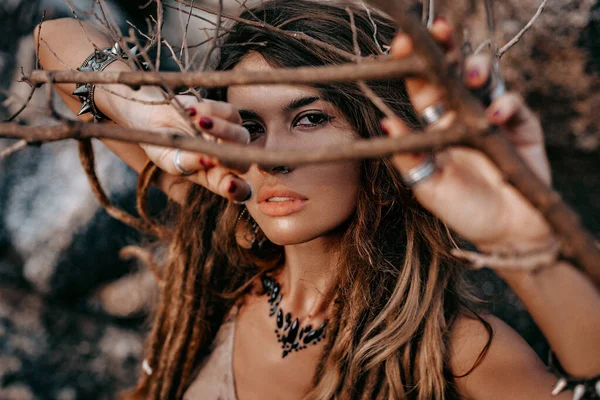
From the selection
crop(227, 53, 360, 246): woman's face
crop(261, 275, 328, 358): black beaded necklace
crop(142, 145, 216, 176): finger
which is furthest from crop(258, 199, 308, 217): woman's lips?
crop(261, 275, 328, 358): black beaded necklace

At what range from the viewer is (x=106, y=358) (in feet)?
11.2

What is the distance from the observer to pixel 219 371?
2422mm

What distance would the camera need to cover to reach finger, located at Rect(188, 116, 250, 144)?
124 cm

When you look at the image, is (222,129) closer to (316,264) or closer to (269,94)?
(269,94)

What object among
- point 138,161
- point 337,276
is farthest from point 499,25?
point 138,161

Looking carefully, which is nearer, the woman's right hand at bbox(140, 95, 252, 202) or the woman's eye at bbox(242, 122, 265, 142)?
the woman's right hand at bbox(140, 95, 252, 202)

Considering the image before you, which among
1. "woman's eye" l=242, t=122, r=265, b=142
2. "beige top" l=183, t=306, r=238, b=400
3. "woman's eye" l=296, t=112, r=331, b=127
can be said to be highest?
"woman's eye" l=296, t=112, r=331, b=127

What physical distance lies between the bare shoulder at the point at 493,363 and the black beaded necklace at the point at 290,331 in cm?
58

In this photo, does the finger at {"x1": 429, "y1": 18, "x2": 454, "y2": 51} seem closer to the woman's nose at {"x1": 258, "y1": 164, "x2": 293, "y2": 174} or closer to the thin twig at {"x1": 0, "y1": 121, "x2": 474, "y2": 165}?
the thin twig at {"x1": 0, "y1": 121, "x2": 474, "y2": 165}

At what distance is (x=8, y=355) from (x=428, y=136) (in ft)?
11.0

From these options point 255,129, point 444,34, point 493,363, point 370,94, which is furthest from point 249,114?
point 493,363

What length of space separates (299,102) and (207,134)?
620 millimetres

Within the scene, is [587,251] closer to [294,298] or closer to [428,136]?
[428,136]

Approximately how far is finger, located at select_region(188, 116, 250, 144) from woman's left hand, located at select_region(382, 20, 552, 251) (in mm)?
463
